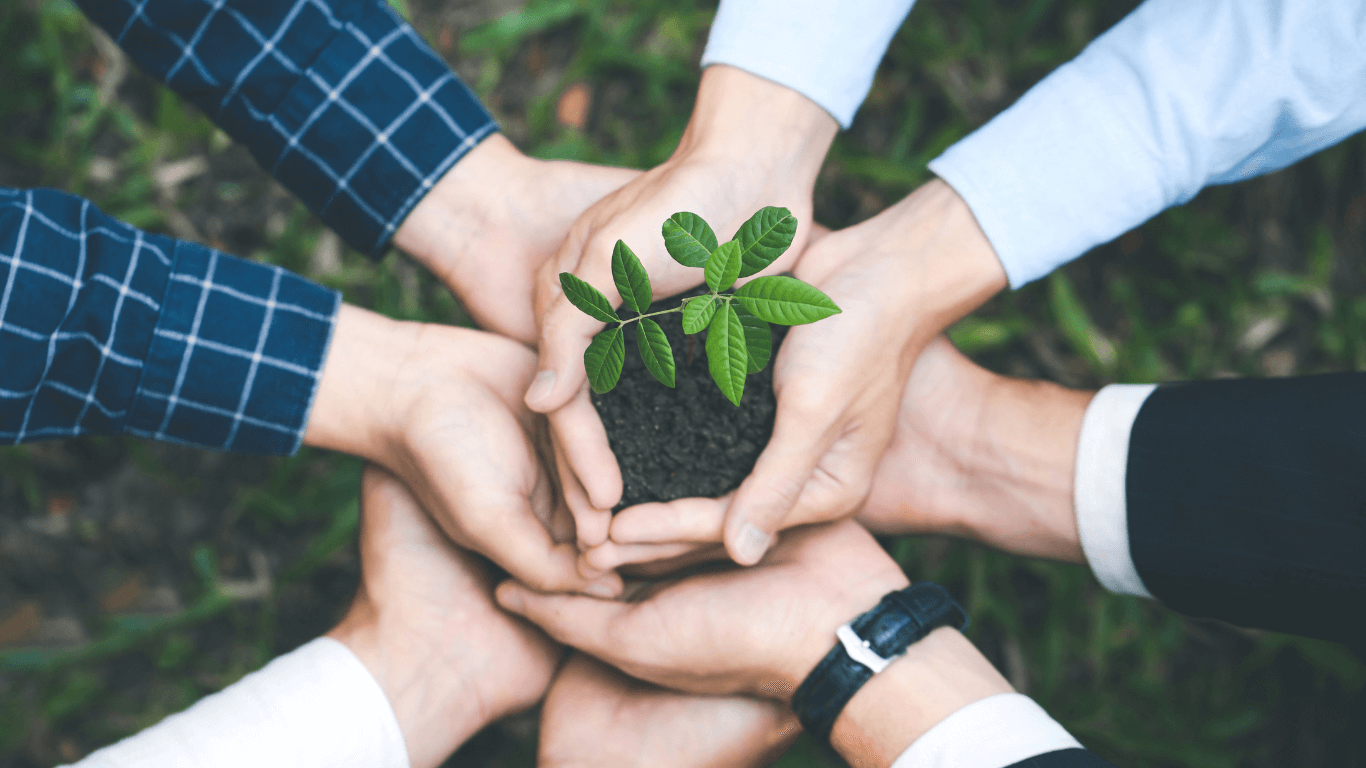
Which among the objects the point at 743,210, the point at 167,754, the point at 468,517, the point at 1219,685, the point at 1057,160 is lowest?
the point at 1219,685

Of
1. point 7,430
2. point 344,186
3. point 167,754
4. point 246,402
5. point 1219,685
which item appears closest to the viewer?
point 167,754

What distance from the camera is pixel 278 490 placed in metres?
2.15

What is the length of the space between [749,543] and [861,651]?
298 mm

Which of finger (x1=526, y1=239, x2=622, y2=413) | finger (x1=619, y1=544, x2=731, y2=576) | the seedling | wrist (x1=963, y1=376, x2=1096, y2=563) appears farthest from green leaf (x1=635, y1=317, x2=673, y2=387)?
wrist (x1=963, y1=376, x2=1096, y2=563)

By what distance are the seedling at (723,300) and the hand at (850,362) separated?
10.9 inches

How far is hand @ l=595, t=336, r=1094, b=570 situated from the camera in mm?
1606

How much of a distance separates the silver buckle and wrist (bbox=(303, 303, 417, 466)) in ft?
3.13

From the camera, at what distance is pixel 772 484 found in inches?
50.9

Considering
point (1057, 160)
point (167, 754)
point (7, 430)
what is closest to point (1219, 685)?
point (1057, 160)

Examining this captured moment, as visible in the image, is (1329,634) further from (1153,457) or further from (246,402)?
(246,402)

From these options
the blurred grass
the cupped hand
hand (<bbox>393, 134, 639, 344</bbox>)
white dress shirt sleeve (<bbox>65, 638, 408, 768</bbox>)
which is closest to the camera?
white dress shirt sleeve (<bbox>65, 638, 408, 768</bbox>)

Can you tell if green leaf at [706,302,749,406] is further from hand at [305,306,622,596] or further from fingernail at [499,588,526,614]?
fingernail at [499,588,526,614]

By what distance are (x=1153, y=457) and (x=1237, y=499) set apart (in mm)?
146

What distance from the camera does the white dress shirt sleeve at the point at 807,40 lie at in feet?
4.83
